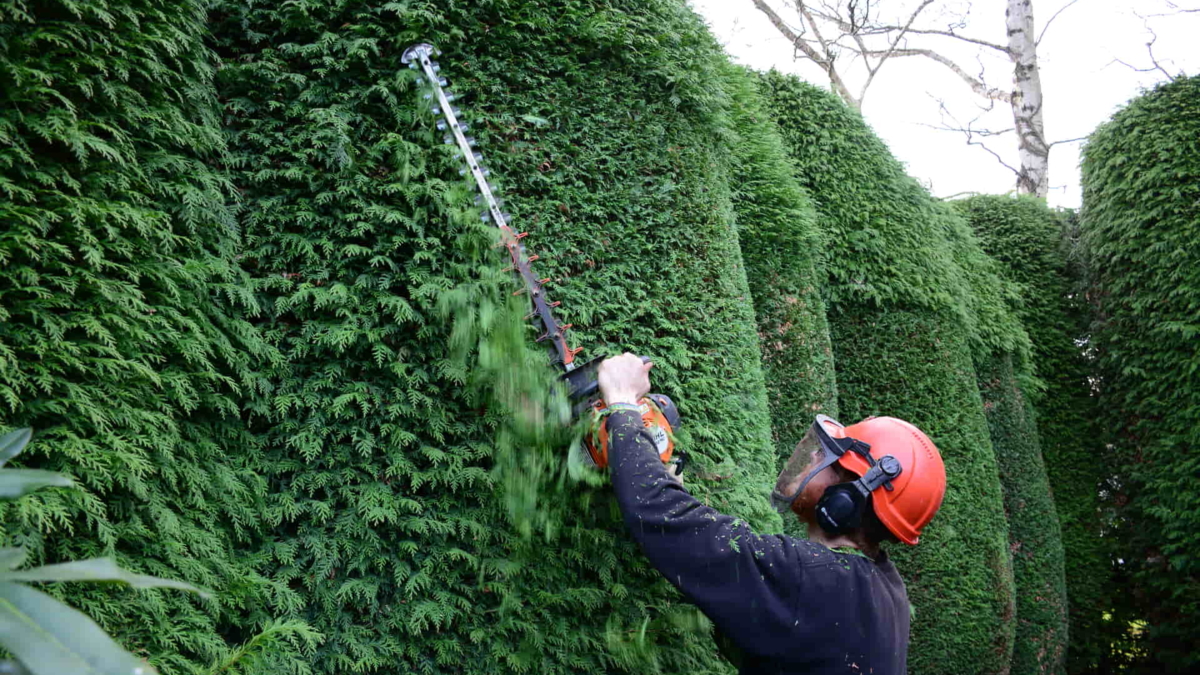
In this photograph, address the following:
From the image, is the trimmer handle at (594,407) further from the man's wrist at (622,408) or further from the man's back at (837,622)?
the man's back at (837,622)

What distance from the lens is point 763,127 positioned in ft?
18.1

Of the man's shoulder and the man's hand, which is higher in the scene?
the man's hand

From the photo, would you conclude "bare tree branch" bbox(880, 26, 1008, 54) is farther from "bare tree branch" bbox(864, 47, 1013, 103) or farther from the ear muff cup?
the ear muff cup

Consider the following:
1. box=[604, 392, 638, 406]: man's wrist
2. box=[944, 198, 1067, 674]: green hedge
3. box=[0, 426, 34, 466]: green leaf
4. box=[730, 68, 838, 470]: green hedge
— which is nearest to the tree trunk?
box=[944, 198, 1067, 674]: green hedge

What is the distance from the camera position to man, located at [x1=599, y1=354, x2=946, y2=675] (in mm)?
2178

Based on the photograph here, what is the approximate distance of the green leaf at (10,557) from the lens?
0.70 metres

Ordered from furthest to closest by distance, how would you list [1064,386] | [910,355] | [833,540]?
[1064,386]
[910,355]
[833,540]

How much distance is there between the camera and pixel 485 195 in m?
2.64

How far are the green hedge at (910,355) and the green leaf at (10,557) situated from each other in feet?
19.6

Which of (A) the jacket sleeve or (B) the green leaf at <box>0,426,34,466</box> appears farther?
(A) the jacket sleeve

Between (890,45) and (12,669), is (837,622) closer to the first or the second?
(12,669)

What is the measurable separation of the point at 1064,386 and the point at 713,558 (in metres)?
8.39

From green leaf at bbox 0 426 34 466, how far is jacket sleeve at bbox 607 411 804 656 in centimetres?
153

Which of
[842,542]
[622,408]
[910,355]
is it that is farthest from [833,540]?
[910,355]
